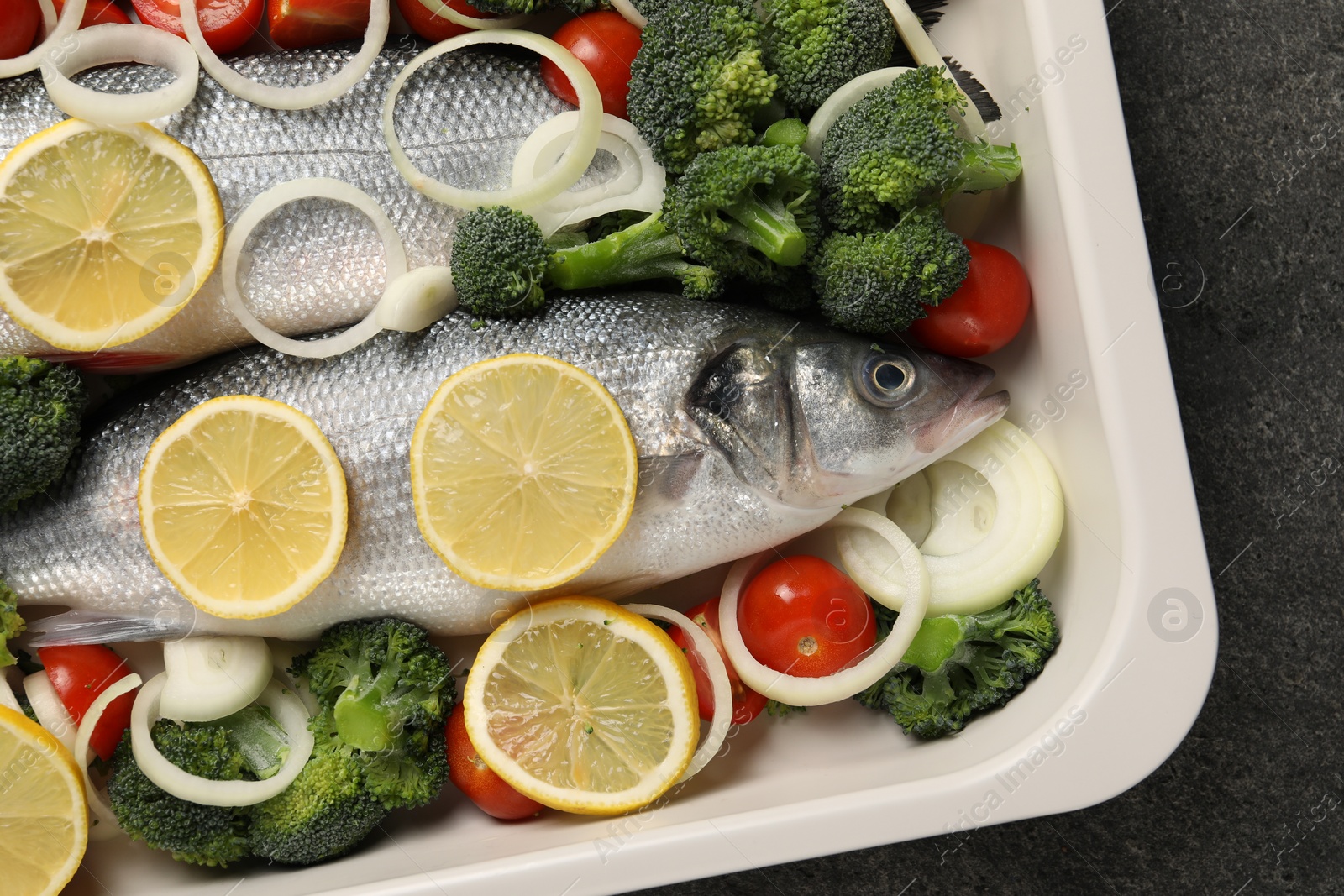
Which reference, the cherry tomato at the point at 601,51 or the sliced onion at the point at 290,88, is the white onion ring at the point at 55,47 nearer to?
the sliced onion at the point at 290,88

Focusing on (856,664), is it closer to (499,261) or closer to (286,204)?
(499,261)

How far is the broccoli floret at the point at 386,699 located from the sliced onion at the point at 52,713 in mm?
550

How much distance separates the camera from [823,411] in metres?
1.86

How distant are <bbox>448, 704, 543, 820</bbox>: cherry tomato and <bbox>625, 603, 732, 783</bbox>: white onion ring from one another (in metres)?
0.38

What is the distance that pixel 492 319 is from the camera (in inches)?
75.4

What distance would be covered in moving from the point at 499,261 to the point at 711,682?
1.02m

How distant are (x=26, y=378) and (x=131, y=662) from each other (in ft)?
2.37

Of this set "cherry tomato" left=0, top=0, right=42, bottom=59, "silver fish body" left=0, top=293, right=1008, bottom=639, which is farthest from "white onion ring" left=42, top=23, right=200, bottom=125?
"silver fish body" left=0, top=293, right=1008, bottom=639

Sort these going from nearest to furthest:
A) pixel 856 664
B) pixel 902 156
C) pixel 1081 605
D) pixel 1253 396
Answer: pixel 902 156, pixel 1081 605, pixel 856 664, pixel 1253 396

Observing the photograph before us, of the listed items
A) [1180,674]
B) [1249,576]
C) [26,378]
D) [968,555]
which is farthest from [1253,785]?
[26,378]

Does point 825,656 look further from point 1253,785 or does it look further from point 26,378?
point 26,378

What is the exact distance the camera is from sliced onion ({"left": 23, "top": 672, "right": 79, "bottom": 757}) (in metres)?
2.00

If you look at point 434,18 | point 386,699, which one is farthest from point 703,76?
point 386,699

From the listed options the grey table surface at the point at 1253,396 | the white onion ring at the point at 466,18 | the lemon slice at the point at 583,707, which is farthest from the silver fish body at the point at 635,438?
→ the grey table surface at the point at 1253,396
